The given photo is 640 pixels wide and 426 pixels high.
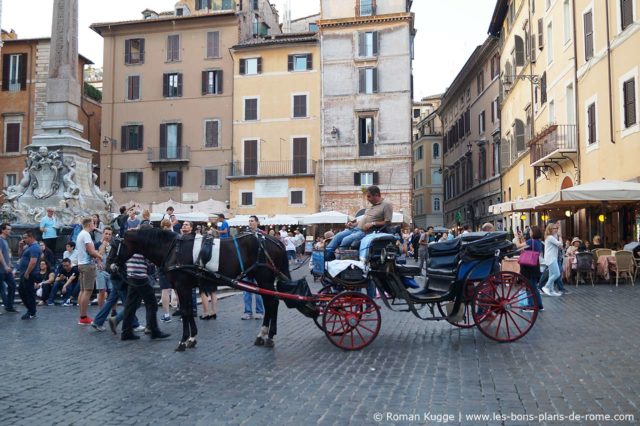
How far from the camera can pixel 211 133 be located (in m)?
43.6

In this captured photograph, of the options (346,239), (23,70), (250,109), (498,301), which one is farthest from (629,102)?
(23,70)

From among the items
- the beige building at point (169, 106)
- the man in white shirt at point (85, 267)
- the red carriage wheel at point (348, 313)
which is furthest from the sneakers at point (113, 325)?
the beige building at point (169, 106)

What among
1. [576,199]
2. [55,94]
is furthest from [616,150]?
[55,94]

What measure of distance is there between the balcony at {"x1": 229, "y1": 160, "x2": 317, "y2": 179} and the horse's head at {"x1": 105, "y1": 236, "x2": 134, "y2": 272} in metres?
33.2

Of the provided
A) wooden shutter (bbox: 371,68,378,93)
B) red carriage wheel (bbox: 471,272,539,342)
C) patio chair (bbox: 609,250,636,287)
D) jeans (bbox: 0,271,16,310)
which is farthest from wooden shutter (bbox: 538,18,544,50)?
jeans (bbox: 0,271,16,310)

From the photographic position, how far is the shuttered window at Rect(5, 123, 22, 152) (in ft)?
139

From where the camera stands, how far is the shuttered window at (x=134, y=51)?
4500 cm

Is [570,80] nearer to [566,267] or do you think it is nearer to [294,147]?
[566,267]

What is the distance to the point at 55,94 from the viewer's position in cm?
1823

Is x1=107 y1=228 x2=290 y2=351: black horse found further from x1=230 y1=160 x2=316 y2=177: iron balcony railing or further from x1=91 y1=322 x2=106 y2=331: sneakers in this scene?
x1=230 y1=160 x2=316 y2=177: iron balcony railing

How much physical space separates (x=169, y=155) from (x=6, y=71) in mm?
11954

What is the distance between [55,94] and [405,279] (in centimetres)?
1365

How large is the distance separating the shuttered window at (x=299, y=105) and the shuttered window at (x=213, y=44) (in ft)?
21.3

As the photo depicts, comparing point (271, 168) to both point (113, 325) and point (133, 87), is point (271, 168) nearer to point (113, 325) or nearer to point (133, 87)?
point (133, 87)
